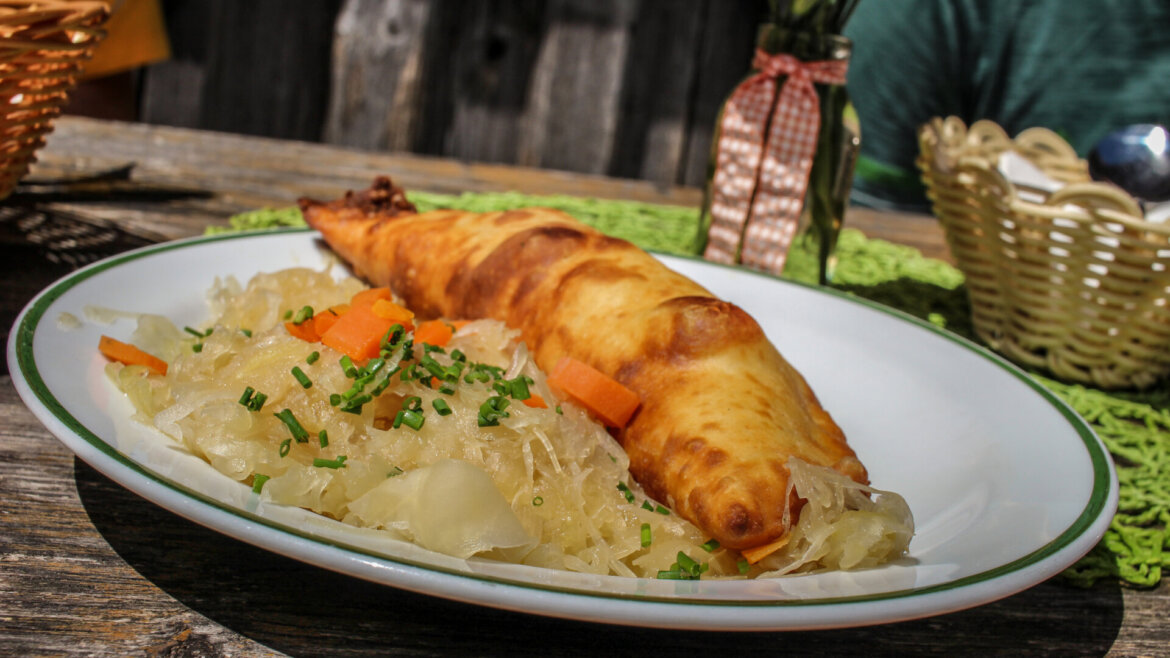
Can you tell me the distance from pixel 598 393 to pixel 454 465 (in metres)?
0.40

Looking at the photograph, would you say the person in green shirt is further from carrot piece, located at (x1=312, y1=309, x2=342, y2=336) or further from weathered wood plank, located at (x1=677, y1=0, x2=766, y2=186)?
carrot piece, located at (x1=312, y1=309, x2=342, y2=336)

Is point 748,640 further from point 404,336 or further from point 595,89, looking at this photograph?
point 595,89

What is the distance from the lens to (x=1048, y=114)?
17.9 feet

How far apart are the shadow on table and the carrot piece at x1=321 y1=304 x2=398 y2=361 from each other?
33 cm

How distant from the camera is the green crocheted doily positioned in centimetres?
140

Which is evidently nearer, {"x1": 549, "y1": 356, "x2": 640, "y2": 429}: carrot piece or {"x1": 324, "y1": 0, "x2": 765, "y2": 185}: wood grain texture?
{"x1": 549, "y1": 356, "x2": 640, "y2": 429}: carrot piece

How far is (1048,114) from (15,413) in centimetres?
574

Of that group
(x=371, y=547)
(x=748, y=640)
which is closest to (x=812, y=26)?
(x=748, y=640)

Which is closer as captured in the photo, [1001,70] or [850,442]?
[850,442]

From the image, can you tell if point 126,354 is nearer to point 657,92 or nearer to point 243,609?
point 243,609

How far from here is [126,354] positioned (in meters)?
1.35

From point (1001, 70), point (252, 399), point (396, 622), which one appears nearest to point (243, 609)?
point (396, 622)

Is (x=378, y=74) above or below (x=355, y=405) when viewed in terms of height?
above

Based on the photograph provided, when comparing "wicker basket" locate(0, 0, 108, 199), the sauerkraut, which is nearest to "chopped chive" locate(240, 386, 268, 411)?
the sauerkraut
